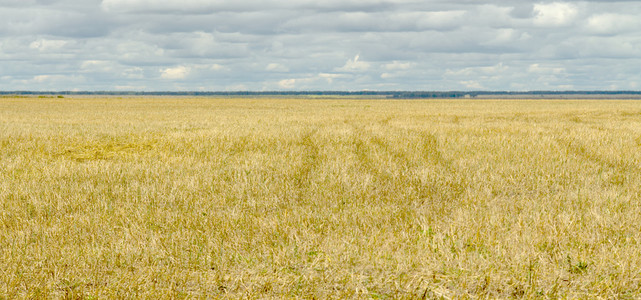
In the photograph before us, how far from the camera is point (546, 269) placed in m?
5.25

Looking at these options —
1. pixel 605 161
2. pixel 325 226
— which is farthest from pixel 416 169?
pixel 605 161

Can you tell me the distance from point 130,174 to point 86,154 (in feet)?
17.2

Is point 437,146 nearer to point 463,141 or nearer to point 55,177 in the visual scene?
point 463,141

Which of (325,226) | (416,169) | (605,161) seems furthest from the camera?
(605,161)

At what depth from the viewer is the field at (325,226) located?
16.5 ft

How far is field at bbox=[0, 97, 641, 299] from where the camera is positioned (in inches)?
198

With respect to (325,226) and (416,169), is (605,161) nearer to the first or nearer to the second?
A: (416,169)

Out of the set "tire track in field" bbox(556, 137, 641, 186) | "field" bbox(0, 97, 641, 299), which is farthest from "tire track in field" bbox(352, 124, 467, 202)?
"tire track in field" bbox(556, 137, 641, 186)

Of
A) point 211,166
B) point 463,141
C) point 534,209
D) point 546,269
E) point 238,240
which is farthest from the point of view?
point 463,141

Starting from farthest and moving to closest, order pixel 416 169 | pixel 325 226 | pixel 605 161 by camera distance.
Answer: pixel 605 161, pixel 416 169, pixel 325 226

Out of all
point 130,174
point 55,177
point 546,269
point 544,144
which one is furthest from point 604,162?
point 55,177

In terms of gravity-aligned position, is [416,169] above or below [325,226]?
above

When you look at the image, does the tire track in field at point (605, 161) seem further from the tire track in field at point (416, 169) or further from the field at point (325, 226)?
the tire track in field at point (416, 169)

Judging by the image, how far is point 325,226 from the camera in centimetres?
720
